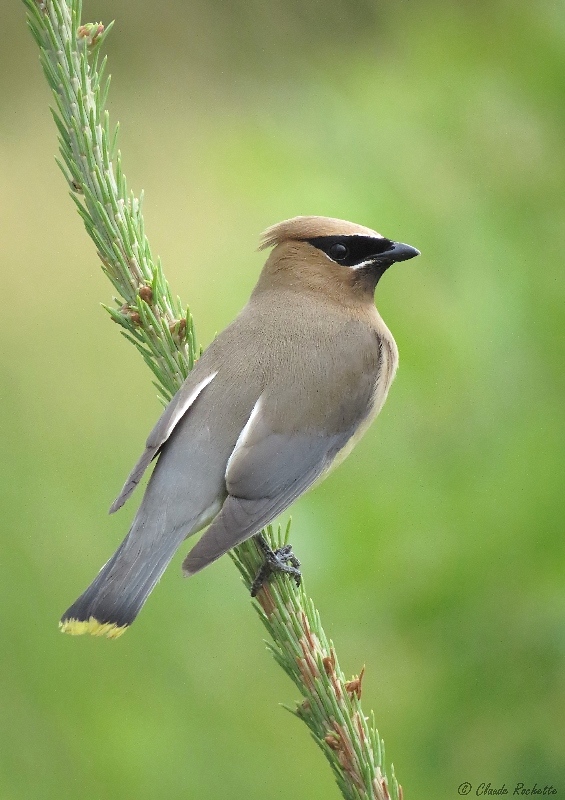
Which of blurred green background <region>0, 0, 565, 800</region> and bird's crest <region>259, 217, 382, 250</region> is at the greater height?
bird's crest <region>259, 217, 382, 250</region>

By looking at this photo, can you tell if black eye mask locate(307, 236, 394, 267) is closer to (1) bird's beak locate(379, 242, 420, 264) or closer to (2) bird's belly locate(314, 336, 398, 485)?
(1) bird's beak locate(379, 242, 420, 264)

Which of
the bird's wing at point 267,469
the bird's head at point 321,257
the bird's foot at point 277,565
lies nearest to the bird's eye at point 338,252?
the bird's head at point 321,257

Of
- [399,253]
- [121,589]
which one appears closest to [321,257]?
[399,253]

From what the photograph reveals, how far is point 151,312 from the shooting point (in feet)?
10.0

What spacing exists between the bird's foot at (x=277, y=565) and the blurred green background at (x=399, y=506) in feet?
0.13

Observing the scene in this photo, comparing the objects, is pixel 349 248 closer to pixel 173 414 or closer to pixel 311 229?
pixel 311 229

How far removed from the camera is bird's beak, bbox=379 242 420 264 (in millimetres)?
3375

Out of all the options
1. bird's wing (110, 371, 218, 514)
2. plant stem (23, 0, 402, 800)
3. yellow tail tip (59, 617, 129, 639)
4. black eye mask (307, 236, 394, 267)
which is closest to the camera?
plant stem (23, 0, 402, 800)

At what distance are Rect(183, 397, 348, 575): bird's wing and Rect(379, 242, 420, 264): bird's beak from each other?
0.52 m

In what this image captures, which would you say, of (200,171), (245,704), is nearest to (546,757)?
(245,704)

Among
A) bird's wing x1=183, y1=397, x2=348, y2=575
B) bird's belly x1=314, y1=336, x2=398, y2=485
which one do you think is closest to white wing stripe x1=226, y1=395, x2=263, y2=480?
bird's wing x1=183, y1=397, x2=348, y2=575

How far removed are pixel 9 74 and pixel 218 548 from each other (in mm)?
5052

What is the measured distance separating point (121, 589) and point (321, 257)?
1340 mm

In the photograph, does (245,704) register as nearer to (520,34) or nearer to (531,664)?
(531,664)
